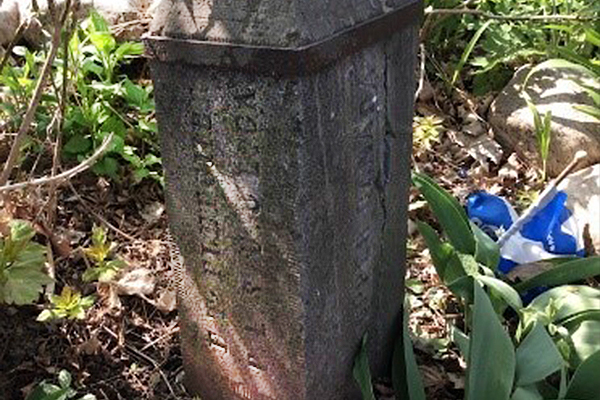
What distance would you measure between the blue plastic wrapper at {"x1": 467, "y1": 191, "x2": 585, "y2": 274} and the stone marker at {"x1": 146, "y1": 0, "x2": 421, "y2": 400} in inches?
23.9

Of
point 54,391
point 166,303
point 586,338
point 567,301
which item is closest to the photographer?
point 54,391

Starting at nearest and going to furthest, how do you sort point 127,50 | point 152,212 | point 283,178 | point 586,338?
point 283,178 < point 586,338 < point 152,212 < point 127,50

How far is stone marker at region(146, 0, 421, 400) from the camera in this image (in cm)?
143

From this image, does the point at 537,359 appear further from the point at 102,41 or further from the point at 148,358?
the point at 102,41

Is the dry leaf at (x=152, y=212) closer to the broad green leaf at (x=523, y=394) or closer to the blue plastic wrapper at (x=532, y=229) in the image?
the blue plastic wrapper at (x=532, y=229)

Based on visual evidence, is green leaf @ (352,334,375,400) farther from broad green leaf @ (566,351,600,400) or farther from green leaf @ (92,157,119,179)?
green leaf @ (92,157,119,179)

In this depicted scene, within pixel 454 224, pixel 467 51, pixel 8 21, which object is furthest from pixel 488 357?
pixel 8 21

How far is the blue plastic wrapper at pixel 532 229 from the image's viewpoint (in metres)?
2.45

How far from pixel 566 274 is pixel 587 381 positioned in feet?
1.34

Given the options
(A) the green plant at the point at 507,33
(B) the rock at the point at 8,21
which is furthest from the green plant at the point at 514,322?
(B) the rock at the point at 8,21

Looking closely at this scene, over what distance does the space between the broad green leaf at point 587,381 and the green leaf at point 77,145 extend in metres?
1.55

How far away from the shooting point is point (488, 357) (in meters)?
1.68

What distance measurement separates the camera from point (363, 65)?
161cm

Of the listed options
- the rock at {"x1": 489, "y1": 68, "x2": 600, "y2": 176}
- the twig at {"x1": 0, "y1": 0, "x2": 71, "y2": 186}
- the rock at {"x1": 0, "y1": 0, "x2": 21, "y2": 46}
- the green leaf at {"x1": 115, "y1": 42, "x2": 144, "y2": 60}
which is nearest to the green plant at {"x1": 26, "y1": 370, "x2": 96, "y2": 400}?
the twig at {"x1": 0, "y1": 0, "x2": 71, "y2": 186}
